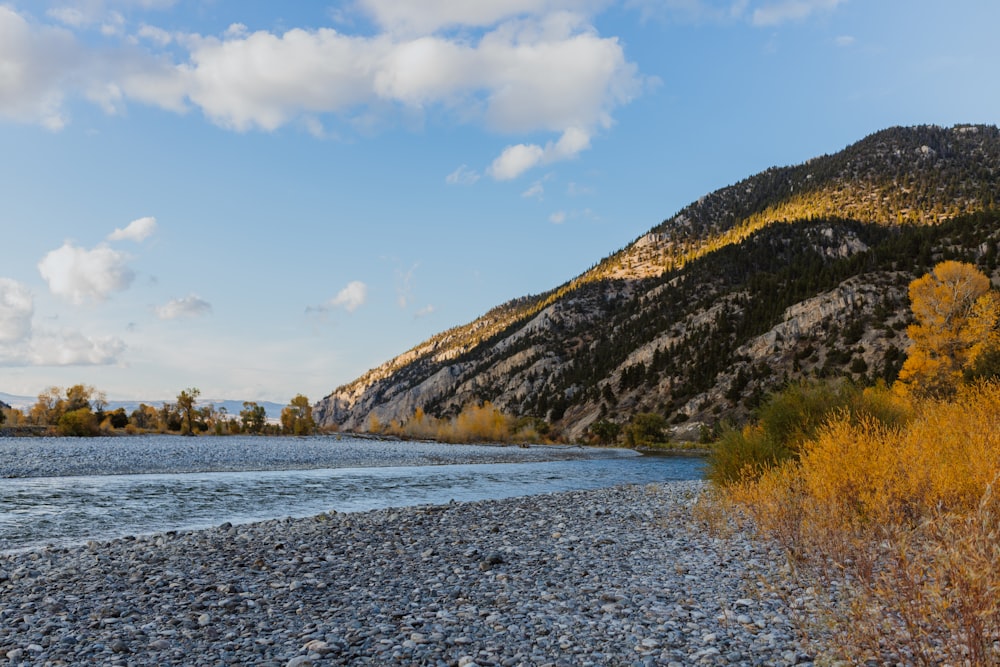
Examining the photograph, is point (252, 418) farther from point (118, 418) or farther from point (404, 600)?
point (404, 600)

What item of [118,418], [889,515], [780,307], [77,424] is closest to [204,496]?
[889,515]

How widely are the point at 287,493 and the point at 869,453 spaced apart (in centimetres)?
2419

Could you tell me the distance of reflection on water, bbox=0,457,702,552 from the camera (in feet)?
58.6

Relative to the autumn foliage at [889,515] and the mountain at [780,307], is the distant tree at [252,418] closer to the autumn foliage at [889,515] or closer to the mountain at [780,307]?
the mountain at [780,307]

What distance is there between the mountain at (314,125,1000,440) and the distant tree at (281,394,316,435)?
5582 cm

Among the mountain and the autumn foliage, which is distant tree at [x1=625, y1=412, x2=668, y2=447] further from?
the autumn foliage

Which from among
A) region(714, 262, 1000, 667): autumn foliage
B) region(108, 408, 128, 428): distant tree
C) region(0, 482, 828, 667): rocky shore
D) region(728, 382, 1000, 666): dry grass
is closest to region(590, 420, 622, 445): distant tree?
region(108, 408, 128, 428): distant tree

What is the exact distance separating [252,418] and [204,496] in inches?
4069

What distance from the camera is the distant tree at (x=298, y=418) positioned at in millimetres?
124062

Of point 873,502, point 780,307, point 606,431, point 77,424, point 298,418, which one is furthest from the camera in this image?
point 298,418

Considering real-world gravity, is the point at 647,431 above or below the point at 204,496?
below

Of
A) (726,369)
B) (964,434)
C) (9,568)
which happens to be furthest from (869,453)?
(726,369)

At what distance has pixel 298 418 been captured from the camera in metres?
127

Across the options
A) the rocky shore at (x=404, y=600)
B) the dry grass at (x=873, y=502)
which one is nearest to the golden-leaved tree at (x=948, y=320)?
the dry grass at (x=873, y=502)
